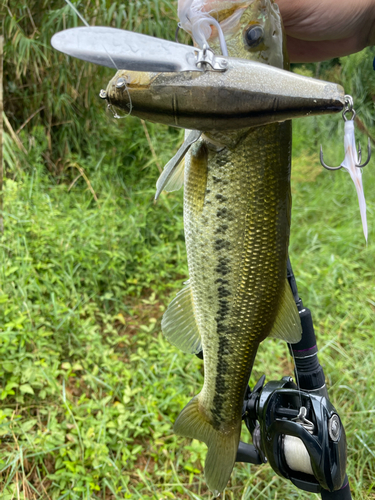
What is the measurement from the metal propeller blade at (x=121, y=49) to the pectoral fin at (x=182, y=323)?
0.74m

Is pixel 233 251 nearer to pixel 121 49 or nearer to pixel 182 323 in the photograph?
pixel 182 323

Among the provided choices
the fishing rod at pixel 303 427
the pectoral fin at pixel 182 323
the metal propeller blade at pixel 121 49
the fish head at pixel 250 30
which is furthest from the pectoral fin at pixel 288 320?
the metal propeller blade at pixel 121 49

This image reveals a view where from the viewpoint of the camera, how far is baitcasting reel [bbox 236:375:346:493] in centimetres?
121

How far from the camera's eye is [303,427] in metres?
1.22

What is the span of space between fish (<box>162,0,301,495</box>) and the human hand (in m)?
0.43

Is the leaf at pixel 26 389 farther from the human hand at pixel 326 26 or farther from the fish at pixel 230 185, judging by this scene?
the human hand at pixel 326 26

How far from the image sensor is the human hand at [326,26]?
1.41m

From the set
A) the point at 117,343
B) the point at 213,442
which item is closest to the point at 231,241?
the point at 213,442

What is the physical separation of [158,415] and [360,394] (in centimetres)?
128

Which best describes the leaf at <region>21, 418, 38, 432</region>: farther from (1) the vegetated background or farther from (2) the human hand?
(2) the human hand

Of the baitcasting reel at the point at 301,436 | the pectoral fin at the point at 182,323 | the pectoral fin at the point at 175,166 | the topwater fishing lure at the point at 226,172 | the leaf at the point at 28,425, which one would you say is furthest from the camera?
the leaf at the point at 28,425

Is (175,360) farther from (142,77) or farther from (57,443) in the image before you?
(142,77)

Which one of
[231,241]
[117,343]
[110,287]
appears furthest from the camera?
[110,287]

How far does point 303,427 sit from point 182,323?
47 centimetres
